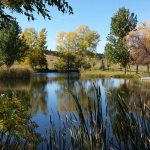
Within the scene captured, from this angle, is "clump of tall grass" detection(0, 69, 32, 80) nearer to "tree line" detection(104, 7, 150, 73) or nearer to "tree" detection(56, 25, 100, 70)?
"tree line" detection(104, 7, 150, 73)

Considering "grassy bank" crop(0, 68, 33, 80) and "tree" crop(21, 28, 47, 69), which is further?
"tree" crop(21, 28, 47, 69)

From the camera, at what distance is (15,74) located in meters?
47.0

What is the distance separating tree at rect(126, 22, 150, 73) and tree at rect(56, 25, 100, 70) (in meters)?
17.8

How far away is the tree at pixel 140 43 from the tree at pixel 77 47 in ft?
58.4

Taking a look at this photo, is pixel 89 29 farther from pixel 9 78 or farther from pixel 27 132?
pixel 27 132

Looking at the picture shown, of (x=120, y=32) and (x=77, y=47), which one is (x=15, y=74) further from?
(x=77, y=47)

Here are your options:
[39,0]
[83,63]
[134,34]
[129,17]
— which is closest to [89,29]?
[83,63]

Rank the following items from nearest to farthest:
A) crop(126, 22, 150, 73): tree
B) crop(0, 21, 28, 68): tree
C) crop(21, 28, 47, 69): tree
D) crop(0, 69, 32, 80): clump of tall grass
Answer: crop(0, 69, 32, 80): clump of tall grass, crop(126, 22, 150, 73): tree, crop(0, 21, 28, 68): tree, crop(21, 28, 47, 69): tree

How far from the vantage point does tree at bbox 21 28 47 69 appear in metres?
74.2

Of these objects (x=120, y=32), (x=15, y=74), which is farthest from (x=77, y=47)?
(x=15, y=74)

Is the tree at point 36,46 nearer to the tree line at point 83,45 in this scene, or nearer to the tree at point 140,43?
the tree line at point 83,45

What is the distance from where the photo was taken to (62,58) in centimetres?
7406

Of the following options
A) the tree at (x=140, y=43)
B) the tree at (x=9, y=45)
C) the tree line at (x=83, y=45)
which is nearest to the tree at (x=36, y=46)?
the tree line at (x=83, y=45)

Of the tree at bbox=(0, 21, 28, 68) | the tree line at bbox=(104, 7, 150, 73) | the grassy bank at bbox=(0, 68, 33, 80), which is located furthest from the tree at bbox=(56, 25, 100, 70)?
the grassy bank at bbox=(0, 68, 33, 80)
